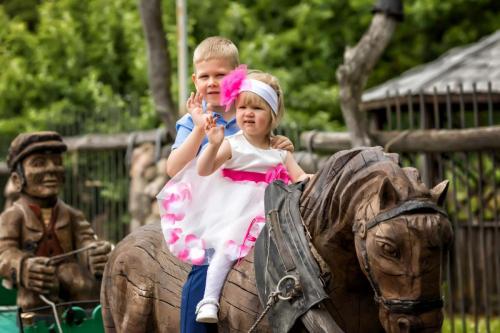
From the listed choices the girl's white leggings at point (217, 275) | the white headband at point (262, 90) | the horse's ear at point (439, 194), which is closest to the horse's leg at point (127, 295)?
the girl's white leggings at point (217, 275)

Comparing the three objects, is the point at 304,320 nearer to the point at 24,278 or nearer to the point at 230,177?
the point at 230,177

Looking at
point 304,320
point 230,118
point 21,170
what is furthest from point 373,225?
point 21,170

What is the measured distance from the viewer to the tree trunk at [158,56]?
383 inches

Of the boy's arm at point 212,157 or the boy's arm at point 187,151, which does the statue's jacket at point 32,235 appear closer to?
the boy's arm at point 187,151

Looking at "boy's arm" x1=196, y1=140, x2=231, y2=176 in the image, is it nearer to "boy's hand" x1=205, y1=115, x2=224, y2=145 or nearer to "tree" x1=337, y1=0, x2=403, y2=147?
"boy's hand" x1=205, y1=115, x2=224, y2=145

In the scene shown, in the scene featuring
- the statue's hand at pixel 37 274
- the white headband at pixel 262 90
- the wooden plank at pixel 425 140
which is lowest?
the statue's hand at pixel 37 274

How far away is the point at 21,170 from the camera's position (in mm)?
6133

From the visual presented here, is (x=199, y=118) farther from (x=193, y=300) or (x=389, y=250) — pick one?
(x=389, y=250)

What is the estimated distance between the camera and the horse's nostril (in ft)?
10.1

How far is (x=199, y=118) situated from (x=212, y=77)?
0.29 metres

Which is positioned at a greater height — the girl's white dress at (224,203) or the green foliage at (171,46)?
the green foliage at (171,46)

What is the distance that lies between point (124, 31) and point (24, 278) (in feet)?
38.4

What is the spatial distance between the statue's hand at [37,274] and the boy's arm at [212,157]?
2140 millimetres

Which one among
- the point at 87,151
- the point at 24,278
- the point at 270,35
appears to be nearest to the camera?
the point at 24,278
